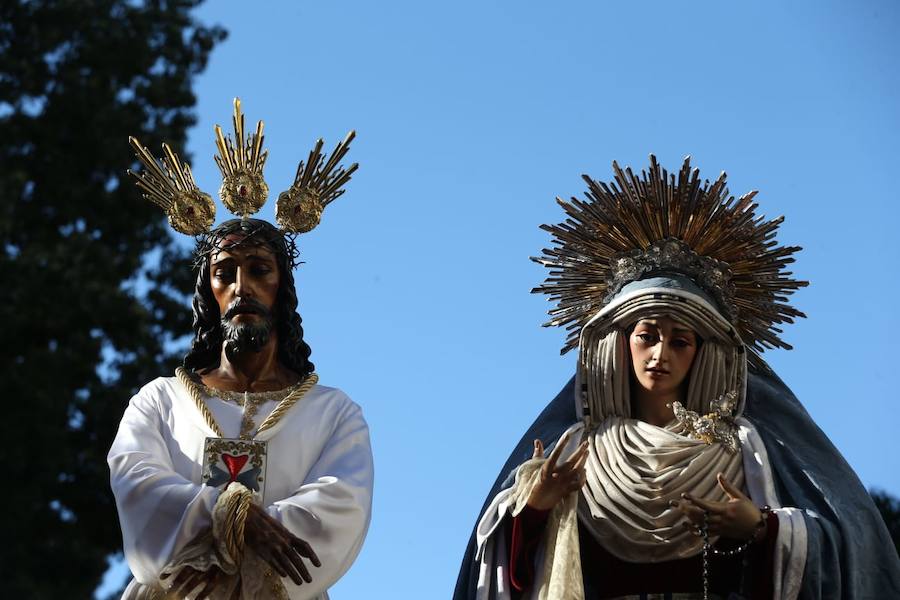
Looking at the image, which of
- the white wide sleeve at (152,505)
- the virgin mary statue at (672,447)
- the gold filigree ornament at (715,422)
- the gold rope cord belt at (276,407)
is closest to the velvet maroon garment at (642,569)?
the virgin mary statue at (672,447)

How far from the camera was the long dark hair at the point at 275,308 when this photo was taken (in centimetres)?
1030

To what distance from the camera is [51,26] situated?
1975cm

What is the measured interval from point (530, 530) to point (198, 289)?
6.15 feet

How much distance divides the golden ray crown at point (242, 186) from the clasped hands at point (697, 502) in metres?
1.66

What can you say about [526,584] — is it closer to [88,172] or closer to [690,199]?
[690,199]

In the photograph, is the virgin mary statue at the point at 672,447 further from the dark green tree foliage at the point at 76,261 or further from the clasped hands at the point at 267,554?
the dark green tree foliage at the point at 76,261

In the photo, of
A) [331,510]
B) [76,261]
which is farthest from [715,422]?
[76,261]

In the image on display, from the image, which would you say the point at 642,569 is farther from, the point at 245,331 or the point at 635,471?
the point at 245,331

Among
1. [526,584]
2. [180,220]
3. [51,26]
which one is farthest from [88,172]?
[526,584]

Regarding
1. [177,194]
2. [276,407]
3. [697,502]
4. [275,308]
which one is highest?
[177,194]

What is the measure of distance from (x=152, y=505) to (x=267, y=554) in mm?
551

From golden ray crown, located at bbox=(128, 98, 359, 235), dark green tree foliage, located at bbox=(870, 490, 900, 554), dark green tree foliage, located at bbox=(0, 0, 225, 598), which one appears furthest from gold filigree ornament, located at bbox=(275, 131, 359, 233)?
dark green tree foliage, located at bbox=(0, 0, 225, 598)

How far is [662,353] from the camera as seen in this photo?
33.4ft

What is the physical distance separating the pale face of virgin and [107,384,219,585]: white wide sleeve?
2.10m
